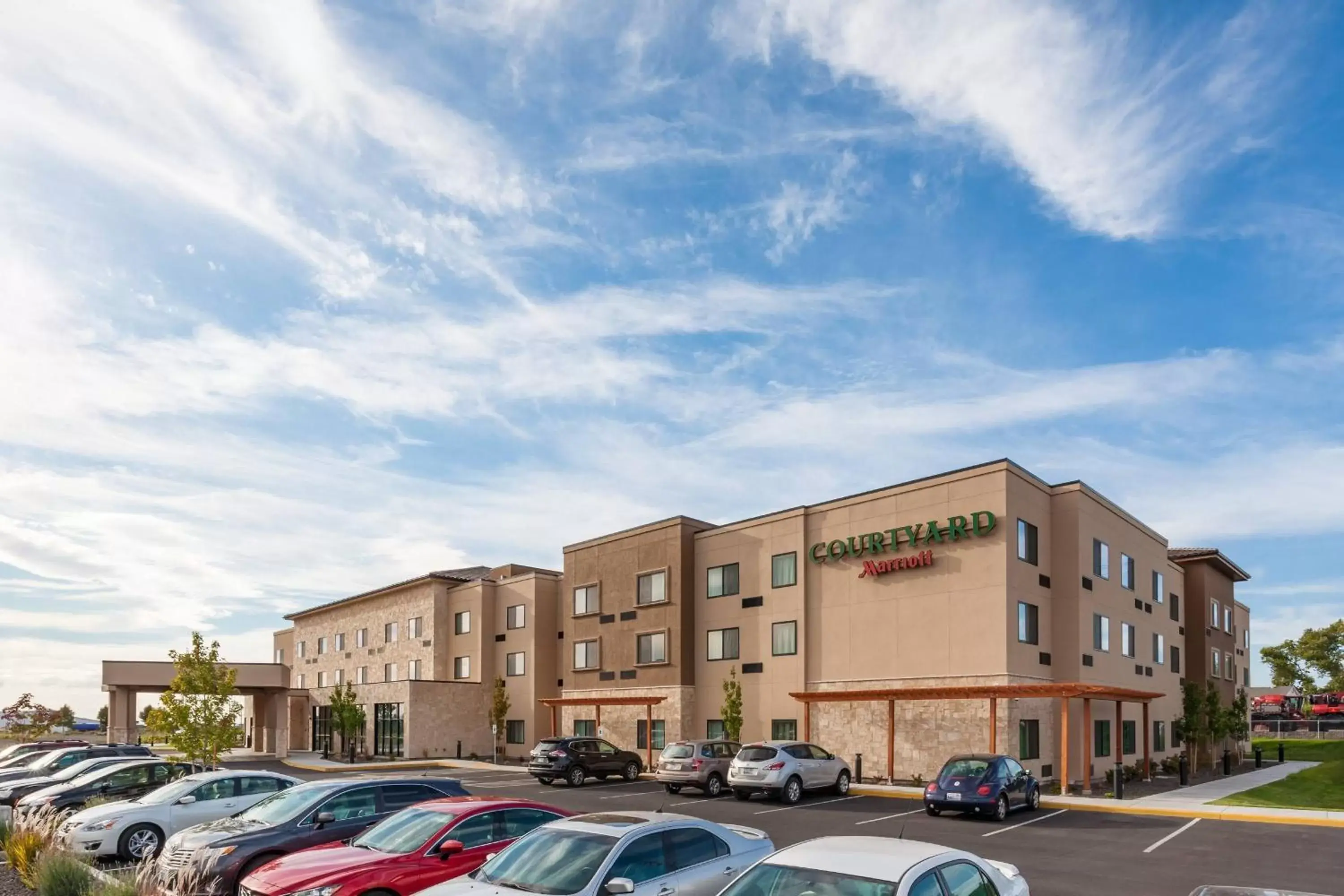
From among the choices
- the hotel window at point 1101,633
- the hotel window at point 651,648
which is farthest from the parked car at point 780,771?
the hotel window at point 651,648

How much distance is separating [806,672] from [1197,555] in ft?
73.8

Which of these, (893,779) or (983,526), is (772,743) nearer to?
(893,779)

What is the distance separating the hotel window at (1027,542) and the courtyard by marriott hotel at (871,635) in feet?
0.48

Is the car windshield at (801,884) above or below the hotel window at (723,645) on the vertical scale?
above

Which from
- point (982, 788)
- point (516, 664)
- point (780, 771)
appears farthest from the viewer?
point (516, 664)

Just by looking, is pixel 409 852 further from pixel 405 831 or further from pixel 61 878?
pixel 61 878

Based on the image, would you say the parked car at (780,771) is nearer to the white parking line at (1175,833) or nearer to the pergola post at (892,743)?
the pergola post at (892,743)

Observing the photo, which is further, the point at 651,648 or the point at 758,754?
the point at 651,648

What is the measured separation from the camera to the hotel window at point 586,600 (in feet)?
154

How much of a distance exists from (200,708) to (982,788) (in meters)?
22.3

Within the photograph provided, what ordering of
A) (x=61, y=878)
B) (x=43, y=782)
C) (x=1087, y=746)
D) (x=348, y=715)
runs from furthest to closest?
(x=348, y=715) → (x=1087, y=746) → (x=43, y=782) → (x=61, y=878)

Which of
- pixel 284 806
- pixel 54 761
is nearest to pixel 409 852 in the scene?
pixel 284 806

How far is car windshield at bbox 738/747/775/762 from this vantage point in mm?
28031

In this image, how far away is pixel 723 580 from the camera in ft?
136
